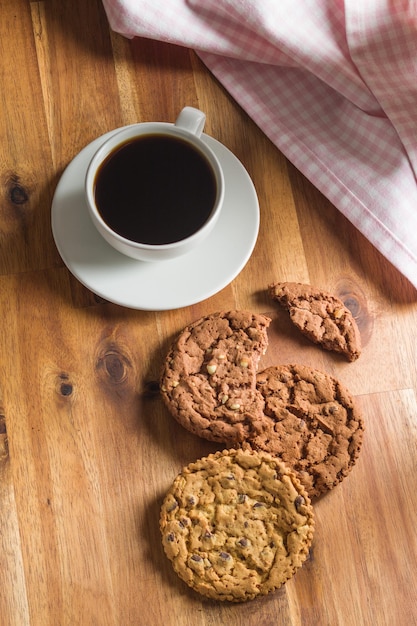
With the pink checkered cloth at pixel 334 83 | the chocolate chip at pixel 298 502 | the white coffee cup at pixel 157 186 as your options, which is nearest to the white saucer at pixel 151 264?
the white coffee cup at pixel 157 186

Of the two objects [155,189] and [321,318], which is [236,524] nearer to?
[321,318]

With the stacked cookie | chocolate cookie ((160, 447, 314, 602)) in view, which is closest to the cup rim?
the stacked cookie

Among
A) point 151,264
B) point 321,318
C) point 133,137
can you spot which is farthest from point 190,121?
point 321,318

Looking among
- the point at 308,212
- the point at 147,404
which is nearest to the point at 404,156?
the point at 308,212

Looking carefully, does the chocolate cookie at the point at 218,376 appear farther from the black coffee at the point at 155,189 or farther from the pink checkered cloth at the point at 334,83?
the pink checkered cloth at the point at 334,83

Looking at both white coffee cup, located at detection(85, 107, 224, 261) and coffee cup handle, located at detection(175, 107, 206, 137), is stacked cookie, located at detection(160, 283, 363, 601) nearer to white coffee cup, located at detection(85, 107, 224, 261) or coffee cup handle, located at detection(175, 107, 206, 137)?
white coffee cup, located at detection(85, 107, 224, 261)
